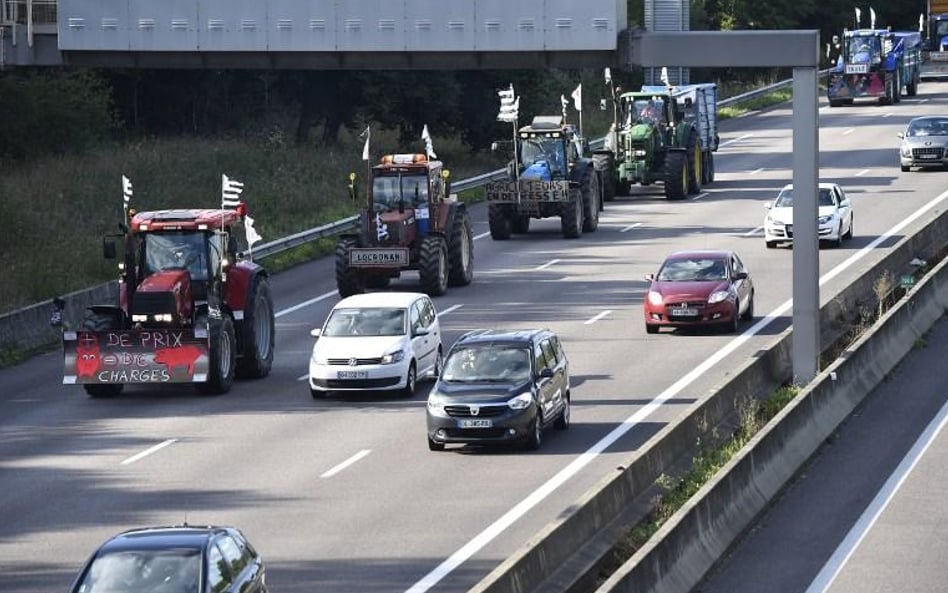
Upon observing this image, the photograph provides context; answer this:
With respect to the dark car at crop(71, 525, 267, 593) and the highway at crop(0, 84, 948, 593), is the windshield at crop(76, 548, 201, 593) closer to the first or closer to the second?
the dark car at crop(71, 525, 267, 593)

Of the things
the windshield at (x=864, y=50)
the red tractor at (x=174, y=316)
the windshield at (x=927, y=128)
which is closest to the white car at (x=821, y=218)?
the windshield at (x=927, y=128)

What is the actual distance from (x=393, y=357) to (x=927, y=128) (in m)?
35.4

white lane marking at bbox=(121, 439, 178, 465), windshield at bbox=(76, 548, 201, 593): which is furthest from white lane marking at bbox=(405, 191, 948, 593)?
white lane marking at bbox=(121, 439, 178, 465)

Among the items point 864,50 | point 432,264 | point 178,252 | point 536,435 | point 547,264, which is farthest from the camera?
point 864,50

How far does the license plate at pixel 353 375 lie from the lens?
31.9m

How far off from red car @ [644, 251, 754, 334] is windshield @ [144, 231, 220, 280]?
888cm

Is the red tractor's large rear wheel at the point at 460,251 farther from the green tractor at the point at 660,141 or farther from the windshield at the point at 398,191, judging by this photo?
the green tractor at the point at 660,141

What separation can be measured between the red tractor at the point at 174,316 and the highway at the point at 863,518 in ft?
32.9

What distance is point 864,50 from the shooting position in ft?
273

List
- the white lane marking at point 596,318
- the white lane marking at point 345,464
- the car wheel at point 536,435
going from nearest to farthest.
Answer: the white lane marking at point 345,464 < the car wheel at point 536,435 < the white lane marking at point 596,318

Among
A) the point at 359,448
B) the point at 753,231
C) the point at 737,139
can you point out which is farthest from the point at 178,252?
the point at 737,139

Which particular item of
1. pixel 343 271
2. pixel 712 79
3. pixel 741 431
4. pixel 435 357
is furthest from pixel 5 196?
pixel 712 79

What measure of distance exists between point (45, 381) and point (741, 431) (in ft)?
43.1

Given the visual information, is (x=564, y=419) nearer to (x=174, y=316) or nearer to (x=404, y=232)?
(x=174, y=316)
